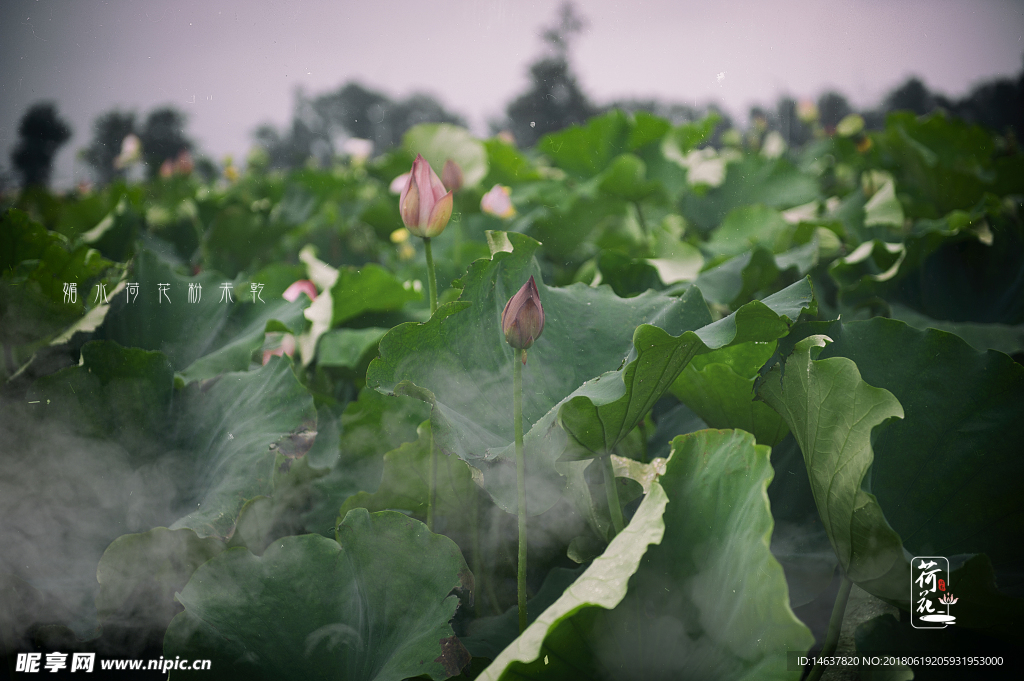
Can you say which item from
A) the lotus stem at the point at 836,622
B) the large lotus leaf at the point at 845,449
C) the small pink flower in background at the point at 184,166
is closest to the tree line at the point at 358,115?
the large lotus leaf at the point at 845,449

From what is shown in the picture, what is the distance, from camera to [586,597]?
0.35 metres

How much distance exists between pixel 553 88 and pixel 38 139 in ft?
1.90

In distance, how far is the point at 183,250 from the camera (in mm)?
1474

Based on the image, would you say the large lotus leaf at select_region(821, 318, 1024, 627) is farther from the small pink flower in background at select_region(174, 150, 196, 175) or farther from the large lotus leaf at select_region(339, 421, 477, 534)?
the small pink flower in background at select_region(174, 150, 196, 175)

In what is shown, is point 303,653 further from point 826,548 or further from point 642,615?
point 826,548

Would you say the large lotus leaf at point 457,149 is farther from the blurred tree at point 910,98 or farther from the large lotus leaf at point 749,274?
the blurred tree at point 910,98

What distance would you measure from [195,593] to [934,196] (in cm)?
147

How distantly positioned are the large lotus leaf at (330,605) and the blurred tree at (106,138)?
507mm

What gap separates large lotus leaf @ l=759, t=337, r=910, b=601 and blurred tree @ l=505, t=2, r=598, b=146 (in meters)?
0.44

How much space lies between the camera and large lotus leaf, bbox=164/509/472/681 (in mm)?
444

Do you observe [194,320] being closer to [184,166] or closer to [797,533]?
[797,533]

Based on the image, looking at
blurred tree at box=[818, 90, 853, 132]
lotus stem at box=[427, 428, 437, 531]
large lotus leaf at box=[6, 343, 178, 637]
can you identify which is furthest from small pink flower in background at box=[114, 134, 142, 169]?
blurred tree at box=[818, 90, 853, 132]

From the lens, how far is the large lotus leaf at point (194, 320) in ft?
2.34

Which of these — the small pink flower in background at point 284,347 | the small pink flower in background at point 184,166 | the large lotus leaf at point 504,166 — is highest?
the large lotus leaf at point 504,166
